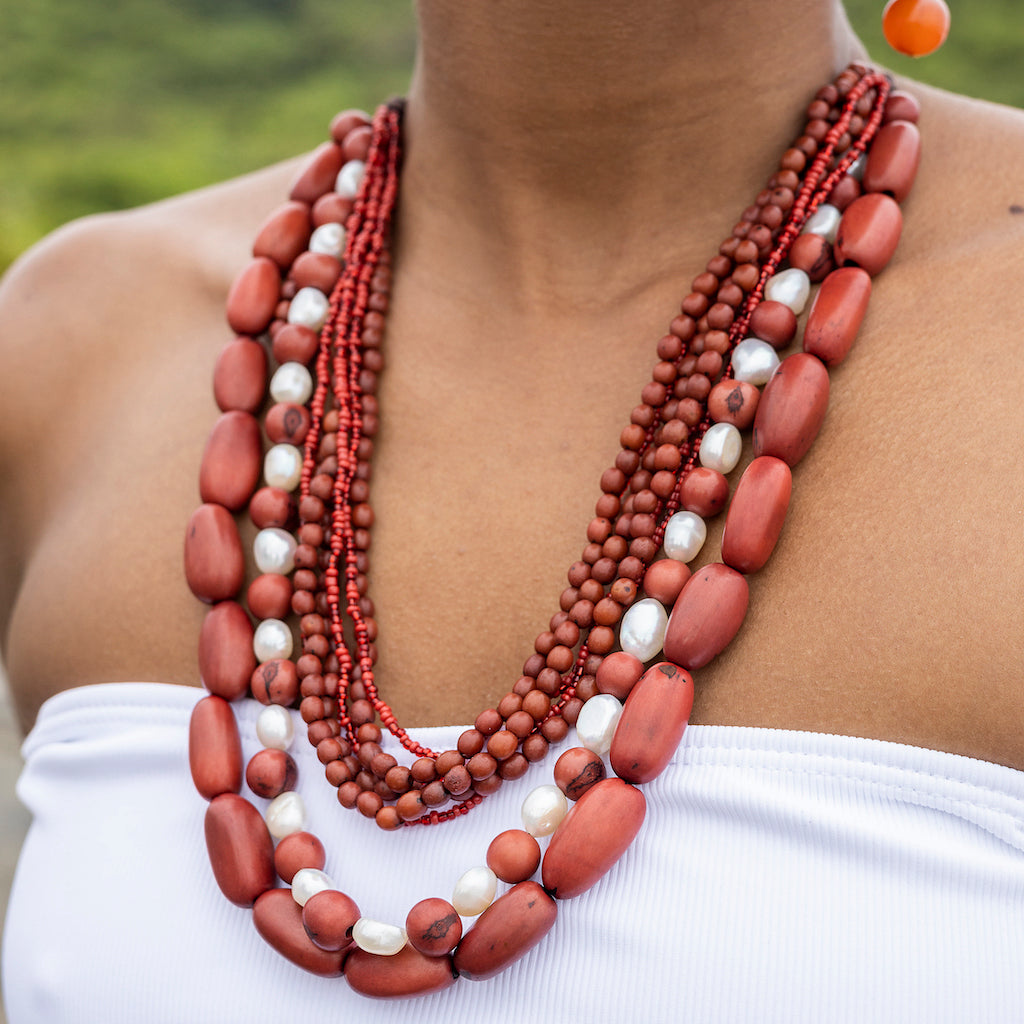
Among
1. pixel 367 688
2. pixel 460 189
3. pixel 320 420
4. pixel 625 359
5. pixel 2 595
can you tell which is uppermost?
pixel 460 189

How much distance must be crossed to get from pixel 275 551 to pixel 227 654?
11cm

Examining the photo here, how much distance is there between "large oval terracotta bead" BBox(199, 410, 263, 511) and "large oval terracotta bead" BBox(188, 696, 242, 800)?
0.22m

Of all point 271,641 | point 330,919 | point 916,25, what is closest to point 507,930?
point 330,919

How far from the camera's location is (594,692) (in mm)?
967

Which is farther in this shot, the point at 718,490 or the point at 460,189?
the point at 460,189

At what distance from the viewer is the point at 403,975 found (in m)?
0.91

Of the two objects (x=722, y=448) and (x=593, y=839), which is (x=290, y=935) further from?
(x=722, y=448)

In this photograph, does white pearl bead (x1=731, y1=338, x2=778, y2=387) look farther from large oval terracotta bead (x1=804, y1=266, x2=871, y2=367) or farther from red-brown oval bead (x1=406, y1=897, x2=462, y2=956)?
red-brown oval bead (x1=406, y1=897, x2=462, y2=956)

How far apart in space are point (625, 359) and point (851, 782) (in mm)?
466

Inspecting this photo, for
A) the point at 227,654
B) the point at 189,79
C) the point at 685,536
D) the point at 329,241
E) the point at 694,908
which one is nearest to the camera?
the point at 694,908

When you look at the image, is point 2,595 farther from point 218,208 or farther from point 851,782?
point 851,782

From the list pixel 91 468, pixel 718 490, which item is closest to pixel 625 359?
pixel 718 490

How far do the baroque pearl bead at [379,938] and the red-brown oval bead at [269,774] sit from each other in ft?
0.55

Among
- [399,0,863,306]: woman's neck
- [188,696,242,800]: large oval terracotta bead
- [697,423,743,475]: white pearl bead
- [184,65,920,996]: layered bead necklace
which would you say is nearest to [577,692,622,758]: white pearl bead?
[184,65,920,996]: layered bead necklace
